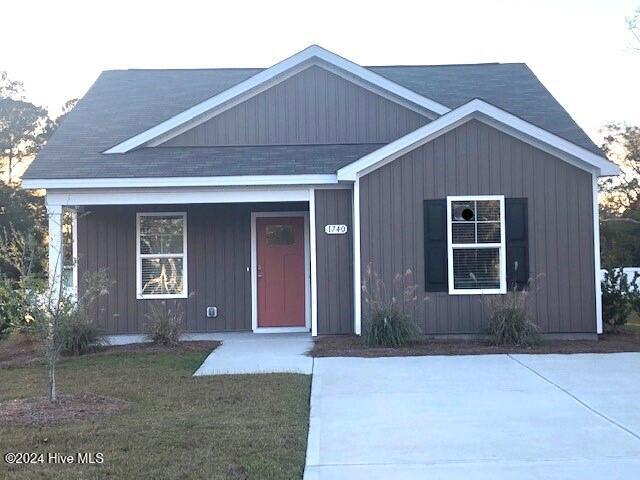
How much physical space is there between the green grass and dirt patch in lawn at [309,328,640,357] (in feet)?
6.68

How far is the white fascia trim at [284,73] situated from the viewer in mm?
Result: 13414

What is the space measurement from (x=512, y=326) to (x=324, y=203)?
350 cm

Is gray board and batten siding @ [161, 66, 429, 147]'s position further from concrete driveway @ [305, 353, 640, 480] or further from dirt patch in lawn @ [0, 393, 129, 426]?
dirt patch in lawn @ [0, 393, 129, 426]

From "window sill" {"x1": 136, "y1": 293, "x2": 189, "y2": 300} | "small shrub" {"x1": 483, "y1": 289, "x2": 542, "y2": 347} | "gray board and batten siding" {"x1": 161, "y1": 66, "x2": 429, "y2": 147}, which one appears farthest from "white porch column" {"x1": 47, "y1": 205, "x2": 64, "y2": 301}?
"small shrub" {"x1": 483, "y1": 289, "x2": 542, "y2": 347}

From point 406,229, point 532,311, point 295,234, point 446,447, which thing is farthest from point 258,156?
point 446,447

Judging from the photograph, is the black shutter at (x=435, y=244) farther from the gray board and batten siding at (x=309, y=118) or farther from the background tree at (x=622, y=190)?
the background tree at (x=622, y=190)

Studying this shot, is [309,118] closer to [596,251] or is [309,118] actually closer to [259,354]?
[259,354]

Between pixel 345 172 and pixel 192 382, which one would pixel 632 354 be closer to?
pixel 345 172

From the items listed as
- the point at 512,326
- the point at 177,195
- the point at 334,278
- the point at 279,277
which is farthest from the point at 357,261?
the point at 177,195

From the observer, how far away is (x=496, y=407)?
734cm

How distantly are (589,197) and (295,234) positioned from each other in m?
5.11

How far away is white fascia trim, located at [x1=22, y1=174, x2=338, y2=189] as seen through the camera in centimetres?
1194

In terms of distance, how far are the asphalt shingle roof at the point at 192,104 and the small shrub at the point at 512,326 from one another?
110 inches

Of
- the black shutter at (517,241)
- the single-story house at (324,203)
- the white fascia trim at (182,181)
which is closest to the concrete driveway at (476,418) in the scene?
the black shutter at (517,241)
